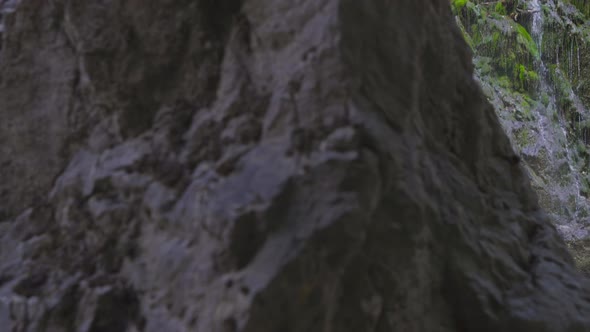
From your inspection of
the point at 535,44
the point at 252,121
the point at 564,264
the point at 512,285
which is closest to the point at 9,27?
the point at 252,121

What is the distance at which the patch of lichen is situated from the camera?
21.2ft

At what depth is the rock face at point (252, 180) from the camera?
1178mm

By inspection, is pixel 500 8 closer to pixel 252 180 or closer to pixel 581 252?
pixel 581 252

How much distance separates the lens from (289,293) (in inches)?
44.1

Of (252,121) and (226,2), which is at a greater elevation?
(226,2)

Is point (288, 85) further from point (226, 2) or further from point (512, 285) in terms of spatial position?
point (512, 285)

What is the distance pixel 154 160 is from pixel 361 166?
60 centimetres

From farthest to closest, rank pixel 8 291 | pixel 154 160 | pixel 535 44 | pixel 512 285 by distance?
pixel 535 44
pixel 512 285
pixel 8 291
pixel 154 160

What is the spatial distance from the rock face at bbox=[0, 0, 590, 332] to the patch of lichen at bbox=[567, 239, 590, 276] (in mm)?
5178

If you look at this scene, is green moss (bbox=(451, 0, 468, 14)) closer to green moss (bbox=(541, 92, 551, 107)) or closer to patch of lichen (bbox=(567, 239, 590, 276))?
green moss (bbox=(541, 92, 551, 107))

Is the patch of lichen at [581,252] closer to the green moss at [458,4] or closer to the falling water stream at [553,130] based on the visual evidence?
the falling water stream at [553,130]

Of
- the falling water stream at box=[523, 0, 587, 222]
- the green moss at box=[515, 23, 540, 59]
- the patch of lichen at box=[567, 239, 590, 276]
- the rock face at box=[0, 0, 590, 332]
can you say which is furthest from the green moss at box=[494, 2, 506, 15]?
the rock face at box=[0, 0, 590, 332]

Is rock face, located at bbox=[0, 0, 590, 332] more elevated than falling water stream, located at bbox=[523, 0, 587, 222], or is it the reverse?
rock face, located at bbox=[0, 0, 590, 332]

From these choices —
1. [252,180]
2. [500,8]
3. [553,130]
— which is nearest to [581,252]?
[553,130]
